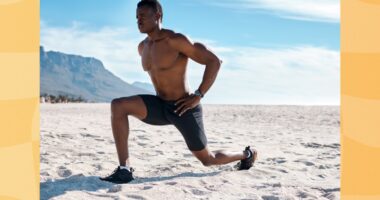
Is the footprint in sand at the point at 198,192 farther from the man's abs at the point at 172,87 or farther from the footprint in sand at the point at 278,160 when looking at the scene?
the footprint in sand at the point at 278,160

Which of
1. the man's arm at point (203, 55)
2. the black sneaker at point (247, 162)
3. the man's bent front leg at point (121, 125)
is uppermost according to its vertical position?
the man's arm at point (203, 55)

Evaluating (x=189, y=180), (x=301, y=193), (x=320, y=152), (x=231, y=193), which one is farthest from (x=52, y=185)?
(x=320, y=152)

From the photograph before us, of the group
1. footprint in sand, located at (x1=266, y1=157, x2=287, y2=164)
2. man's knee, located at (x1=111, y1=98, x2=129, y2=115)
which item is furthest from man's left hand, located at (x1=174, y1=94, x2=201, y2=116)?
footprint in sand, located at (x1=266, y1=157, x2=287, y2=164)

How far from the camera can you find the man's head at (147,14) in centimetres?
465

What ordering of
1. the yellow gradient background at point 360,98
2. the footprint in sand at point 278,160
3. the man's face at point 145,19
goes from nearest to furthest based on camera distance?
the yellow gradient background at point 360,98 < the man's face at point 145,19 < the footprint in sand at point 278,160

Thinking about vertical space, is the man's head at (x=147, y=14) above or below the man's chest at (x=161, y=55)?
A: above

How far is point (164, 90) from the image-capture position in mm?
4914

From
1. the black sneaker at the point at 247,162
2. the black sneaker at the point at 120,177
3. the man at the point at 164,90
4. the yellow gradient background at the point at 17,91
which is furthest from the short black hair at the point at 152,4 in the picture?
the yellow gradient background at the point at 17,91

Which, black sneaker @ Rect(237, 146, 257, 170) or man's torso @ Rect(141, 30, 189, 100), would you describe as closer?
man's torso @ Rect(141, 30, 189, 100)

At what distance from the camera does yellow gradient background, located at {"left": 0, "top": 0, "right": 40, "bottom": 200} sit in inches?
106

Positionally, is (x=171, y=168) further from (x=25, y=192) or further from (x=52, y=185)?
(x=25, y=192)

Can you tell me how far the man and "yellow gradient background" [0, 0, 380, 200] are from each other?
1824 millimetres

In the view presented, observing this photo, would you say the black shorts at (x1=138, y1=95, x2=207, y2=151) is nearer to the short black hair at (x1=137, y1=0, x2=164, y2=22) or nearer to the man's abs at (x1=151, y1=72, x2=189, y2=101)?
the man's abs at (x1=151, y1=72, x2=189, y2=101)

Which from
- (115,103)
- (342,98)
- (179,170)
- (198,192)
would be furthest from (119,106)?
(342,98)
